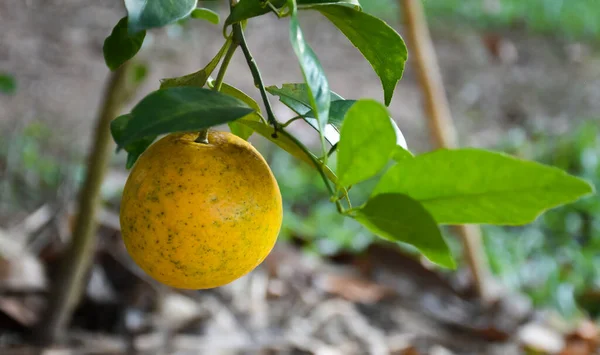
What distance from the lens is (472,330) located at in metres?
2.02

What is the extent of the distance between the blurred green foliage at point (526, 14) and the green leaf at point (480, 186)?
4.59 m

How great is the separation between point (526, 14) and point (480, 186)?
511cm

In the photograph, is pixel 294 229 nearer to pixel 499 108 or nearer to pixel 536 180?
pixel 536 180

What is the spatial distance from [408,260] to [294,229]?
47 cm

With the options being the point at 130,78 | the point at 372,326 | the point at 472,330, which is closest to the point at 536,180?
the point at 130,78

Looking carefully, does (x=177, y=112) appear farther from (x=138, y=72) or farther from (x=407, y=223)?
(x=138, y=72)

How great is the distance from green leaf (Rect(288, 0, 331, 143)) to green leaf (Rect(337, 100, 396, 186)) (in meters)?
0.02

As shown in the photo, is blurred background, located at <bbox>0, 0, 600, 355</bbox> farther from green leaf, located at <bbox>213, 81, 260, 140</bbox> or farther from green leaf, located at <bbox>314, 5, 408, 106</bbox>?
green leaf, located at <bbox>314, 5, 408, 106</bbox>

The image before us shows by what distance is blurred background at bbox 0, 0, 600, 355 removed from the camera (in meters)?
1.62

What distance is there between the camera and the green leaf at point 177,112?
1.24 feet

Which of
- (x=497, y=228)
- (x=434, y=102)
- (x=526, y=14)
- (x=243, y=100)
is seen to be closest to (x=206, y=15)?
(x=243, y=100)

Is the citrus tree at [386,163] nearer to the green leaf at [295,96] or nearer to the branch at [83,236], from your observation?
the green leaf at [295,96]

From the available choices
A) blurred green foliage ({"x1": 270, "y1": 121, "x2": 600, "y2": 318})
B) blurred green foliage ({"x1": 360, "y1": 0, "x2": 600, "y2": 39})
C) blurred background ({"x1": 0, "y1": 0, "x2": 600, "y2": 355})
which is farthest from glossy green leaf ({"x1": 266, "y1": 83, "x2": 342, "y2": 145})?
blurred green foliage ({"x1": 360, "y1": 0, "x2": 600, "y2": 39})

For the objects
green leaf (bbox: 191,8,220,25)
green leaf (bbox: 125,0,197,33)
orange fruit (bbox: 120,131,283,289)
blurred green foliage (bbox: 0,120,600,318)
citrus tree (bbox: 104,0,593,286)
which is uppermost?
blurred green foliage (bbox: 0,120,600,318)
